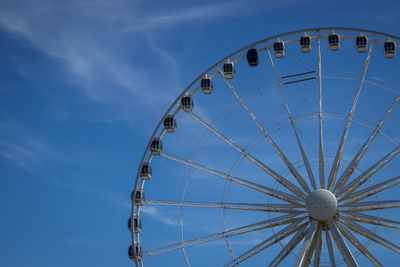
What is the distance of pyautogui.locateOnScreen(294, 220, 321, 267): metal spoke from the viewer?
26.5m

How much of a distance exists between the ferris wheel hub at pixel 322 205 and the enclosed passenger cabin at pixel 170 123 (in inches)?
346

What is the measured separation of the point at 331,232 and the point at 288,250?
6.51 feet

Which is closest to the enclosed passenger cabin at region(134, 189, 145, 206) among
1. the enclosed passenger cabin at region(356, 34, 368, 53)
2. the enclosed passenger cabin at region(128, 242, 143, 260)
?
the enclosed passenger cabin at region(128, 242, 143, 260)

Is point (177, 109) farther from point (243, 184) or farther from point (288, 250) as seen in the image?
point (288, 250)

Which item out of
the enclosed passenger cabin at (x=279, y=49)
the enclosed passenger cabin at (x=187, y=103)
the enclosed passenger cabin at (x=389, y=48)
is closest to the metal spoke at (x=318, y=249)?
the enclosed passenger cabin at (x=187, y=103)

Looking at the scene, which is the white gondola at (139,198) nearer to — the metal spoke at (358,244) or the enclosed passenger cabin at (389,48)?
the metal spoke at (358,244)

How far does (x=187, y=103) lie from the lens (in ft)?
110

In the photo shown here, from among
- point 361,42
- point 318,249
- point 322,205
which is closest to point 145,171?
point 322,205

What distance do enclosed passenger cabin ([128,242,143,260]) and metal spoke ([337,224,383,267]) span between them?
992cm

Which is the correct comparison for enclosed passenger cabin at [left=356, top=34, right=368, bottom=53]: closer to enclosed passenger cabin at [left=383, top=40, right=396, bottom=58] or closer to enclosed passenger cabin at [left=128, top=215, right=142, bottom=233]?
enclosed passenger cabin at [left=383, top=40, right=396, bottom=58]

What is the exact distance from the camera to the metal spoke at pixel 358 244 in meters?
26.8

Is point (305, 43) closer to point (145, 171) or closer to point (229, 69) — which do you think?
point (229, 69)

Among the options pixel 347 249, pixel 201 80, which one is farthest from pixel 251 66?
pixel 347 249

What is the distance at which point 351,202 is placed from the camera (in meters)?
28.5
